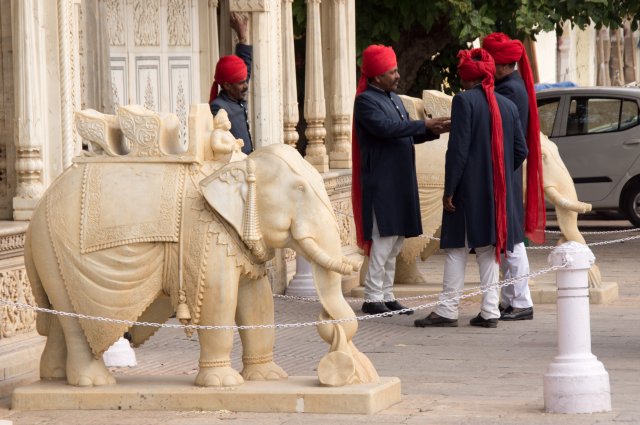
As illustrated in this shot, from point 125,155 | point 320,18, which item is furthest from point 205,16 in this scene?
point 125,155

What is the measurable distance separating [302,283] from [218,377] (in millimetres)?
5355

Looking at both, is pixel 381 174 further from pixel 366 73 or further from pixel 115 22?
pixel 115 22

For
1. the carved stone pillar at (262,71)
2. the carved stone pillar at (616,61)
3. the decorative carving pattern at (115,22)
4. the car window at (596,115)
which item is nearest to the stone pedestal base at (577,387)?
the carved stone pillar at (262,71)

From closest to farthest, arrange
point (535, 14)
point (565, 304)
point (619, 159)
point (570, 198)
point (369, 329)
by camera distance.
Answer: point (565, 304) → point (369, 329) → point (570, 198) → point (535, 14) → point (619, 159)

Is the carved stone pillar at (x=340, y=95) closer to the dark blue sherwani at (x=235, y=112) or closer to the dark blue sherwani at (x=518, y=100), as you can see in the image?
the dark blue sherwani at (x=518, y=100)

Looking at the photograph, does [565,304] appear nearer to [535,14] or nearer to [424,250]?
[424,250]

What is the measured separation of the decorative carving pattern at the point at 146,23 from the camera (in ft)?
48.2

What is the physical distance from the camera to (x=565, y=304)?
8.69 metres

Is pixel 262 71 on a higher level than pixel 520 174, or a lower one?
higher

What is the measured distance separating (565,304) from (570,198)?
17.3ft

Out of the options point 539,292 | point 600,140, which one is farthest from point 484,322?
point 600,140

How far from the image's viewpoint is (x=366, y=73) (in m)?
12.9

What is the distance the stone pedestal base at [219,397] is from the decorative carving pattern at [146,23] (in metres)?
5.96

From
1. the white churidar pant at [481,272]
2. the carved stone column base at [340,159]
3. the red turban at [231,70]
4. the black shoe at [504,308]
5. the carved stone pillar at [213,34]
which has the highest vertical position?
the carved stone pillar at [213,34]
